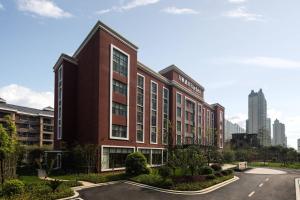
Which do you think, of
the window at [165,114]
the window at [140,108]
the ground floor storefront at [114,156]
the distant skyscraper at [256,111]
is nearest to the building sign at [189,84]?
the window at [165,114]

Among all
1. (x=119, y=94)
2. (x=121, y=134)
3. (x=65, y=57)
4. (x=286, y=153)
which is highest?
(x=65, y=57)

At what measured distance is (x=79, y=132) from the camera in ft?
135

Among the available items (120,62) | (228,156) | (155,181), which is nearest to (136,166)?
(155,181)

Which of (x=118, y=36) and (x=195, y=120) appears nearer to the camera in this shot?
(x=118, y=36)

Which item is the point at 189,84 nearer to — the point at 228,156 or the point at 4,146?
the point at 228,156

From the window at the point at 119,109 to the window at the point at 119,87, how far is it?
1.73 m

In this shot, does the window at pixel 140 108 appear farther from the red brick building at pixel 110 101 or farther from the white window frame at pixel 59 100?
the white window frame at pixel 59 100

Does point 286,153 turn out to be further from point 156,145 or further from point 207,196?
point 207,196

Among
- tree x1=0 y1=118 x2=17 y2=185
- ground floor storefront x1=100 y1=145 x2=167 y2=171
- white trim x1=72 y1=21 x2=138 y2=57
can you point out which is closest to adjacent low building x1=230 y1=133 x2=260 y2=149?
ground floor storefront x1=100 y1=145 x2=167 y2=171

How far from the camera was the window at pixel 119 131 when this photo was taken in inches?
1556

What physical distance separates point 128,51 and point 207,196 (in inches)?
1047

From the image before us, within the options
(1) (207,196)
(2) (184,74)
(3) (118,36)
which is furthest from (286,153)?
(1) (207,196)

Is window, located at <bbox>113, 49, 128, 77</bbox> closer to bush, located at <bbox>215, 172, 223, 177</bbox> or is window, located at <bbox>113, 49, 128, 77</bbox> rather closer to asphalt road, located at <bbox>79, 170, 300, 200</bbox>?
bush, located at <bbox>215, 172, 223, 177</bbox>

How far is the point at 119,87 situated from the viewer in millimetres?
41281
